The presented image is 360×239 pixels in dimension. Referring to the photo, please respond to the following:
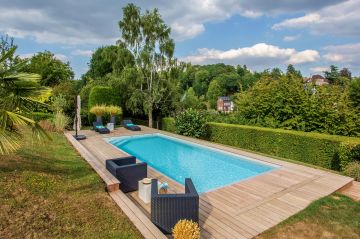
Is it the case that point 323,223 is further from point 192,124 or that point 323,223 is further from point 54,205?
point 192,124

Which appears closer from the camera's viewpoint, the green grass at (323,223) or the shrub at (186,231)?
the shrub at (186,231)

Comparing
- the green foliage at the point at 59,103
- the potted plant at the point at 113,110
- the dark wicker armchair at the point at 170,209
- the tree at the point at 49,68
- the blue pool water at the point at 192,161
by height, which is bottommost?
the blue pool water at the point at 192,161

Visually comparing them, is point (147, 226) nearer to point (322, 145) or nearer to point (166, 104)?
point (322, 145)

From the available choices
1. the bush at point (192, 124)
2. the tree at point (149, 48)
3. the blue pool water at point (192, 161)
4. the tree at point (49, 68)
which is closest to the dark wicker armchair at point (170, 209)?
the blue pool water at point (192, 161)

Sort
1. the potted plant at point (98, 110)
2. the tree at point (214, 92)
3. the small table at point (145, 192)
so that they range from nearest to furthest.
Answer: the small table at point (145, 192) → the potted plant at point (98, 110) → the tree at point (214, 92)

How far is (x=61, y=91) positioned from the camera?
16.9 meters

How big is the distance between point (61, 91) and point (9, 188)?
14166 mm

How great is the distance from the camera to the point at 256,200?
17.1 ft

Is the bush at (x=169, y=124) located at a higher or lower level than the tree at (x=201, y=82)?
lower

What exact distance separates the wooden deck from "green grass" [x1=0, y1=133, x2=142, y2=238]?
Answer: 0.43 meters

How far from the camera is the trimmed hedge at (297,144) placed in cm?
766

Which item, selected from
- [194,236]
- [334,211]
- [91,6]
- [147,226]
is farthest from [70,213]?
[91,6]

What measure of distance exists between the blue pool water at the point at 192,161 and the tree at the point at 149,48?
532cm

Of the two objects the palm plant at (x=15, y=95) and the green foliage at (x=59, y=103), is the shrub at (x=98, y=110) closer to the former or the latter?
the green foliage at (x=59, y=103)
